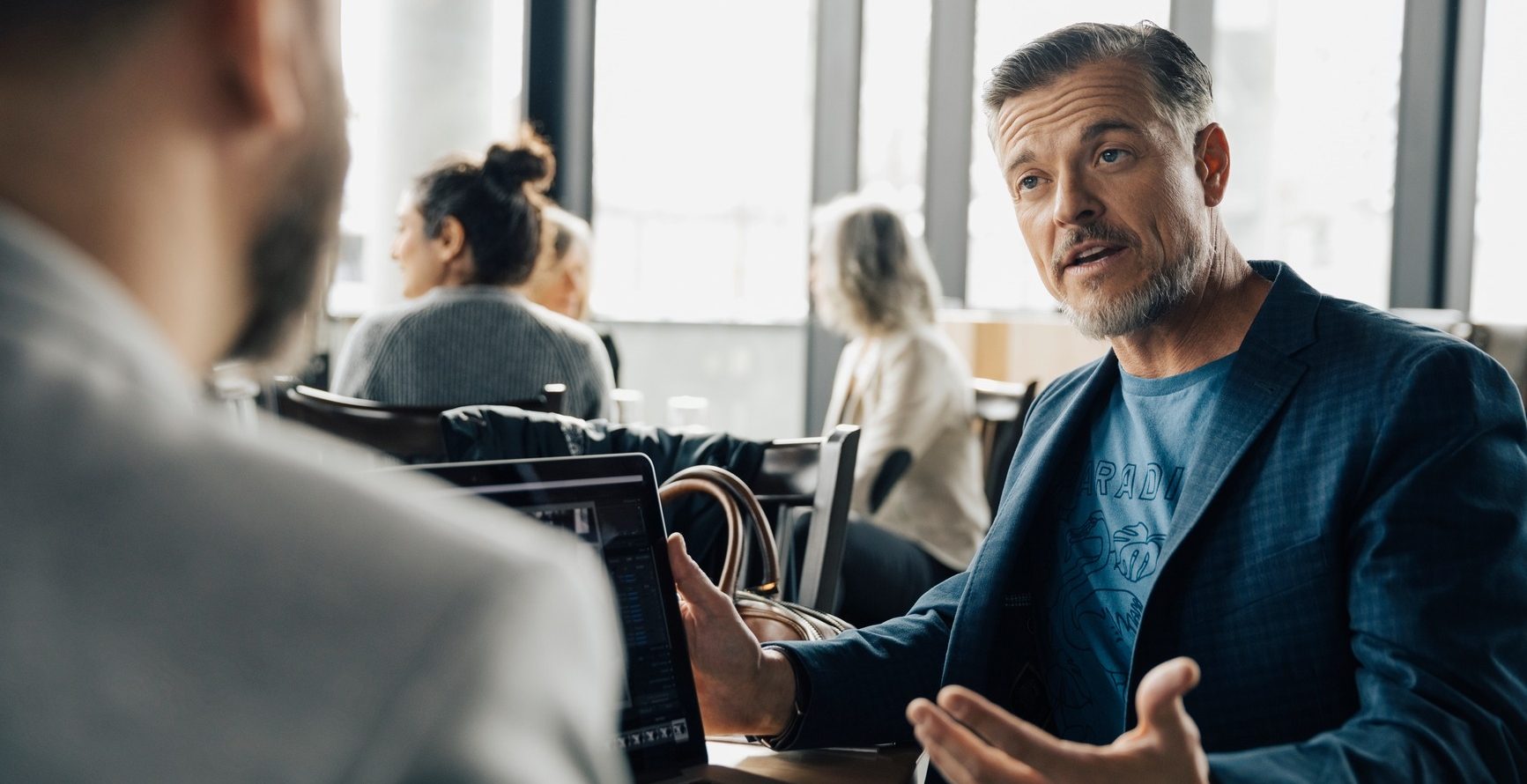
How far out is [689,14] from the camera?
18.0 ft

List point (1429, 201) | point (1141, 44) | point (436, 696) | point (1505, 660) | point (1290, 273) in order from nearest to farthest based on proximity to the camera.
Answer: point (436, 696) < point (1505, 660) < point (1290, 273) < point (1141, 44) < point (1429, 201)

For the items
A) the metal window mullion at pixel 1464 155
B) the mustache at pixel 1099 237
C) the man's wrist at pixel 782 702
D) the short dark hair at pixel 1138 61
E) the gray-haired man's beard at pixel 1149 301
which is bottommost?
the man's wrist at pixel 782 702

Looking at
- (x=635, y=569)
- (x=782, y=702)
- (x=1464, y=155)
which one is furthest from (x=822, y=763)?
(x=1464, y=155)

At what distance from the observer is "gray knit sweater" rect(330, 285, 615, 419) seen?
2.96 metres

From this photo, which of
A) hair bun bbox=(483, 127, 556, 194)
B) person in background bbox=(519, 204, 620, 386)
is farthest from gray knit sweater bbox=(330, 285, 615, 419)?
person in background bbox=(519, 204, 620, 386)

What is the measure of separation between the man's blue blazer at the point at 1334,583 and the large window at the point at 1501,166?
179 inches

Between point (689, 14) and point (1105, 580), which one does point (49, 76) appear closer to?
point (1105, 580)

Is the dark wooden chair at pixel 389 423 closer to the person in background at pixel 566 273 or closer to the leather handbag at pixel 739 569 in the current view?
the leather handbag at pixel 739 569

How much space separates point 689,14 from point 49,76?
5384 millimetres

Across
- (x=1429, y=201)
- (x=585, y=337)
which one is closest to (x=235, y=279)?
(x=585, y=337)

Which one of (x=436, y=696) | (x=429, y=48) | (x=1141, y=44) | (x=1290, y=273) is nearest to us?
(x=436, y=696)

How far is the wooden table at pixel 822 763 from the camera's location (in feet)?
3.79

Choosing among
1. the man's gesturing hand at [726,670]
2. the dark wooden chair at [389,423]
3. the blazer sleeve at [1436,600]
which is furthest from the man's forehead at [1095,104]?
the dark wooden chair at [389,423]

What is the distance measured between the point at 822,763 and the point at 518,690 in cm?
96
